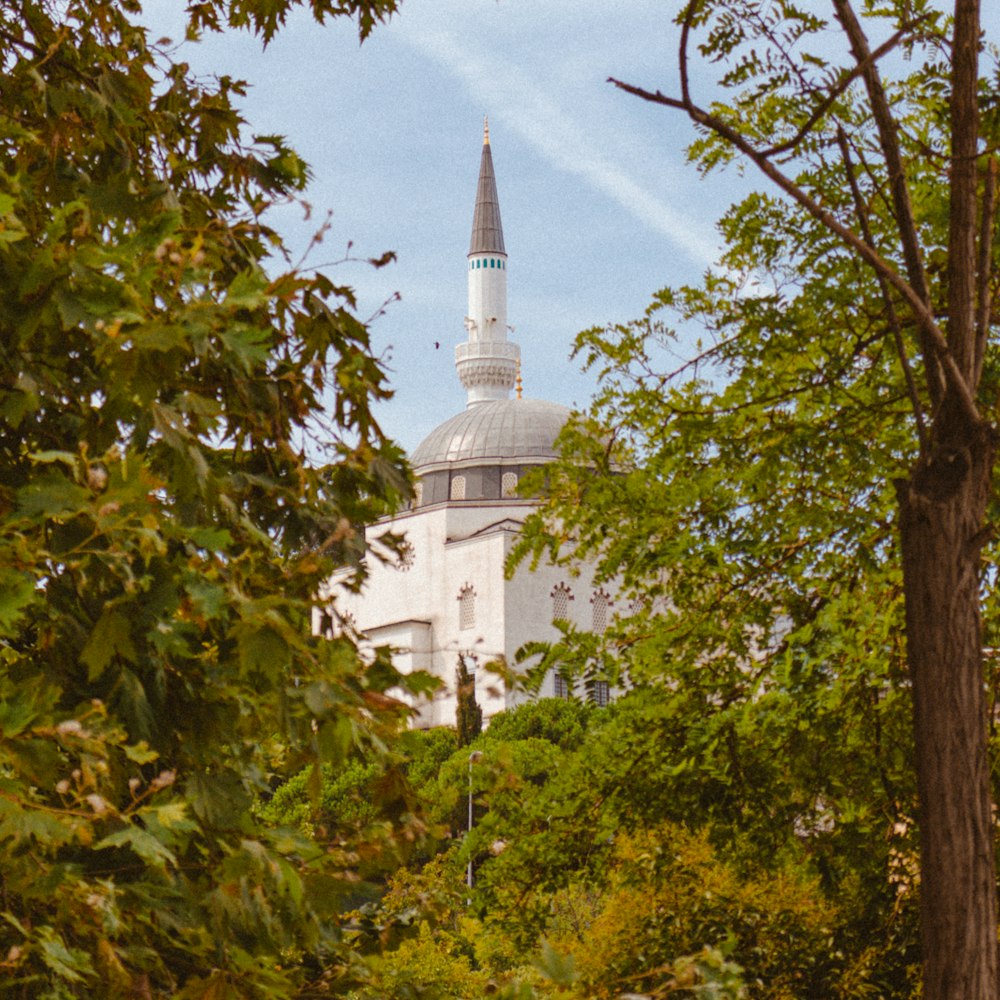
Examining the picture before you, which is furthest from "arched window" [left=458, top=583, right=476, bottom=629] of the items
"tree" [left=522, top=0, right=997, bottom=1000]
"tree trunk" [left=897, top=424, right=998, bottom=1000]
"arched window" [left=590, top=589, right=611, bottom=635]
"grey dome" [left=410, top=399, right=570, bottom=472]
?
"tree trunk" [left=897, top=424, right=998, bottom=1000]

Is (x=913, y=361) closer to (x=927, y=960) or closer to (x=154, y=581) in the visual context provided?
(x=927, y=960)

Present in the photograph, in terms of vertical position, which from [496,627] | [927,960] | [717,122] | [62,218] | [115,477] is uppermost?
[496,627]

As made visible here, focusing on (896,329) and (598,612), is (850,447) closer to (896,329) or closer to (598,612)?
(896,329)

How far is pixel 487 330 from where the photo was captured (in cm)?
8688

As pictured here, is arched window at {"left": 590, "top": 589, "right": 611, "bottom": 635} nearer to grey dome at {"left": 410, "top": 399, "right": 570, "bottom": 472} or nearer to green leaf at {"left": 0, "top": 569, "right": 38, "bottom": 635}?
grey dome at {"left": 410, "top": 399, "right": 570, "bottom": 472}

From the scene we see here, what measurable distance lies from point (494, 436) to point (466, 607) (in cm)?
969

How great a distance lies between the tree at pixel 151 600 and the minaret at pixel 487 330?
8093cm

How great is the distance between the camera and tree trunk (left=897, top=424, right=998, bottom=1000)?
14.3ft

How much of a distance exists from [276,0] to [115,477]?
8.81ft

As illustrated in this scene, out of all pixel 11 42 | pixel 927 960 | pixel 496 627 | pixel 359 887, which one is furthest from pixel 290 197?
pixel 496 627

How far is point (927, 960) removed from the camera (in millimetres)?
4398

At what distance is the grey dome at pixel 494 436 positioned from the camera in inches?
2965

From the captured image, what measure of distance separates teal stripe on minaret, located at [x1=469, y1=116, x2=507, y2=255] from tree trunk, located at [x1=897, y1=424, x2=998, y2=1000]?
8358cm

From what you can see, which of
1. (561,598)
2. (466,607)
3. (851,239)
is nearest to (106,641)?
(851,239)
